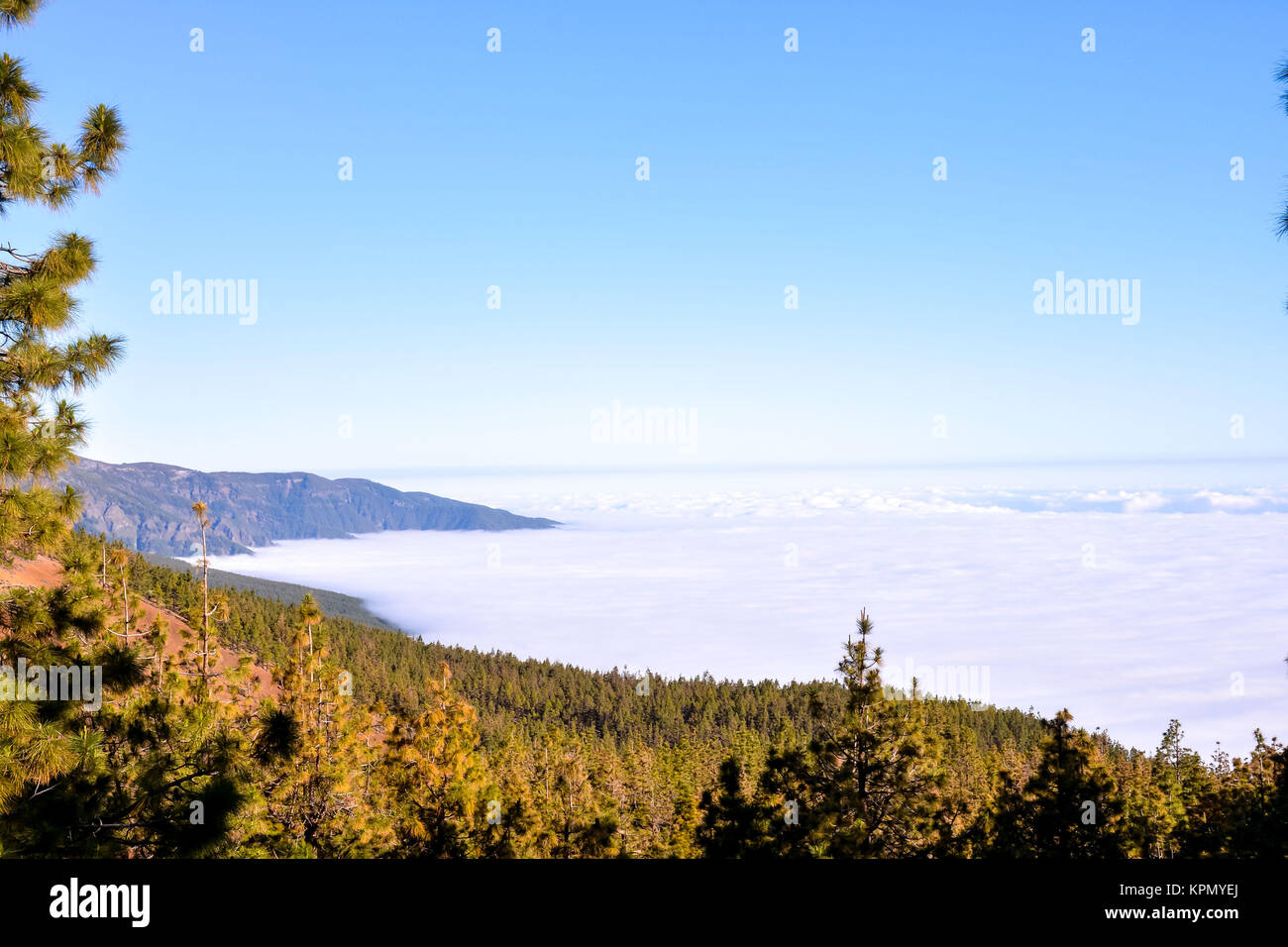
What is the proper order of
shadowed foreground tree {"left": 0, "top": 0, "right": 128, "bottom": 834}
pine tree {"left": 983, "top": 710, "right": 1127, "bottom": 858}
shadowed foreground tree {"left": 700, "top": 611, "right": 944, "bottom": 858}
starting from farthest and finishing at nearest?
pine tree {"left": 983, "top": 710, "right": 1127, "bottom": 858}, shadowed foreground tree {"left": 700, "top": 611, "right": 944, "bottom": 858}, shadowed foreground tree {"left": 0, "top": 0, "right": 128, "bottom": 834}

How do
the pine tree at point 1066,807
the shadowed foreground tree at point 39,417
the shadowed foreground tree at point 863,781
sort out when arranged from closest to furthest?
the shadowed foreground tree at point 39,417 → the shadowed foreground tree at point 863,781 → the pine tree at point 1066,807

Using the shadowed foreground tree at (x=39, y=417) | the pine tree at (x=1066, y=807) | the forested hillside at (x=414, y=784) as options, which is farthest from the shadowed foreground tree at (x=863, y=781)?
the shadowed foreground tree at (x=39, y=417)

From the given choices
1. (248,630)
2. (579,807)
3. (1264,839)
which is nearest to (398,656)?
(248,630)

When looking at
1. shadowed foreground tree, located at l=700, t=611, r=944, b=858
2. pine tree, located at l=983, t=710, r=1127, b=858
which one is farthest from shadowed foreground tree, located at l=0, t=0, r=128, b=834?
pine tree, located at l=983, t=710, r=1127, b=858

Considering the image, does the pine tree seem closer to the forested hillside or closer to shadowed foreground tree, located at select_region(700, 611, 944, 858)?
the forested hillside

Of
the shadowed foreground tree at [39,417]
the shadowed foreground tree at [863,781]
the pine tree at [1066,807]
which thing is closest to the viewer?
the shadowed foreground tree at [39,417]

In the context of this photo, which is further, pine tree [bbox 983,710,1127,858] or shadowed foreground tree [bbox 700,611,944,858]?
pine tree [bbox 983,710,1127,858]

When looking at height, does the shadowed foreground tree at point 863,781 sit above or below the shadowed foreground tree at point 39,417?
below

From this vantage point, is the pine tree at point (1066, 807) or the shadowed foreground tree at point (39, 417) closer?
the shadowed foreground tree at point (39, 417)

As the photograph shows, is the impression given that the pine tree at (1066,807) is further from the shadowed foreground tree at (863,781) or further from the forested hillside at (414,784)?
the shadowed foreground tree at (863,781)

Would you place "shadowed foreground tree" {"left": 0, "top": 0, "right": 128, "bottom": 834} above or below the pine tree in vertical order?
above

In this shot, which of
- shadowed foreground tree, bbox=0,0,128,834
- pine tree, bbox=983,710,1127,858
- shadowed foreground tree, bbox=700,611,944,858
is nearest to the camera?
shadowed foreground tree, bbox=0,0,128,834
